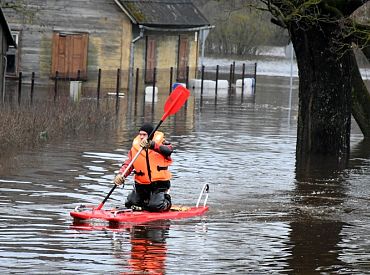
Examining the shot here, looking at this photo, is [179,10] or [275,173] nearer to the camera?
[275,173]

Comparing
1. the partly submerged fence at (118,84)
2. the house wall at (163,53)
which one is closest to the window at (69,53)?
the partly submerged fence at (118,84)

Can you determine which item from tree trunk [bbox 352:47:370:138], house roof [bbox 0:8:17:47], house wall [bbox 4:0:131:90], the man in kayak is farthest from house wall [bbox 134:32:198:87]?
the man in kayak

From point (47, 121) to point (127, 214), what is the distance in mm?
10896

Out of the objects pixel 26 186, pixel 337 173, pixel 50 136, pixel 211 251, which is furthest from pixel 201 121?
pixel 211 251

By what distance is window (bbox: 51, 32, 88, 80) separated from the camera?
46.3m

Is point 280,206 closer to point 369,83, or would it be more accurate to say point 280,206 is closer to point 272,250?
point 272,250

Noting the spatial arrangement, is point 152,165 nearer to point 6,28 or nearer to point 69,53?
point 6,28

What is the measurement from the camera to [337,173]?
22703mm

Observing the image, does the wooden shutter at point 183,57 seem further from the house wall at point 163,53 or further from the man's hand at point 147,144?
the man's hand at point 147,144

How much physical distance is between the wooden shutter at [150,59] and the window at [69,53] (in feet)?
10.4

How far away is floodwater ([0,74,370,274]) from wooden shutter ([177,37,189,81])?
21.5 metres

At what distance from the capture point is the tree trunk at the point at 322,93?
927 inches

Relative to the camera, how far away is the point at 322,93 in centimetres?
2414

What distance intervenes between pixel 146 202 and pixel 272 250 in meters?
2.59
